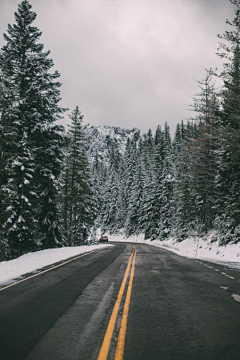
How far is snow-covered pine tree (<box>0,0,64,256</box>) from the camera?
18866 millimetres

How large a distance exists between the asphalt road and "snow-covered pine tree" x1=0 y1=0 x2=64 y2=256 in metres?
10.5

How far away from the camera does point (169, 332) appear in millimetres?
4648

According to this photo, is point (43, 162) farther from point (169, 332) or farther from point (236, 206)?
point (169, 332)

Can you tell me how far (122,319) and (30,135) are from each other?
18749 mm

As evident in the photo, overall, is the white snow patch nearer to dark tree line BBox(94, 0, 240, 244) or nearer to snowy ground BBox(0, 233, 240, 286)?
snowy ground BBox(0, 233, 240, 286)

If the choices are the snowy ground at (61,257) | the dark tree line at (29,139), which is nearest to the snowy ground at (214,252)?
the snowy ground at (61,257)

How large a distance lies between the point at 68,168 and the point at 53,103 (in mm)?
14127

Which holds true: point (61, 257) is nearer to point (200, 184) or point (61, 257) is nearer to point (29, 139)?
point (29, 139)

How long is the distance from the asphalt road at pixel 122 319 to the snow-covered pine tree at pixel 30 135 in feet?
34.5

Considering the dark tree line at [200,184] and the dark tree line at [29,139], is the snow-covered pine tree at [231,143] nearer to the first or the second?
the dark tree line at [200,184]

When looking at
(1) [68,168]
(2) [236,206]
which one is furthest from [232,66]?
(1) [68,168]

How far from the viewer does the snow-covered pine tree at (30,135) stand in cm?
1887

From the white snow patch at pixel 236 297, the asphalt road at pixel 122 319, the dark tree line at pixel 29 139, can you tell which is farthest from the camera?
the dark tree line at pixel 29 139

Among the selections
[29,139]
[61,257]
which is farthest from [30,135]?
[61,257]
